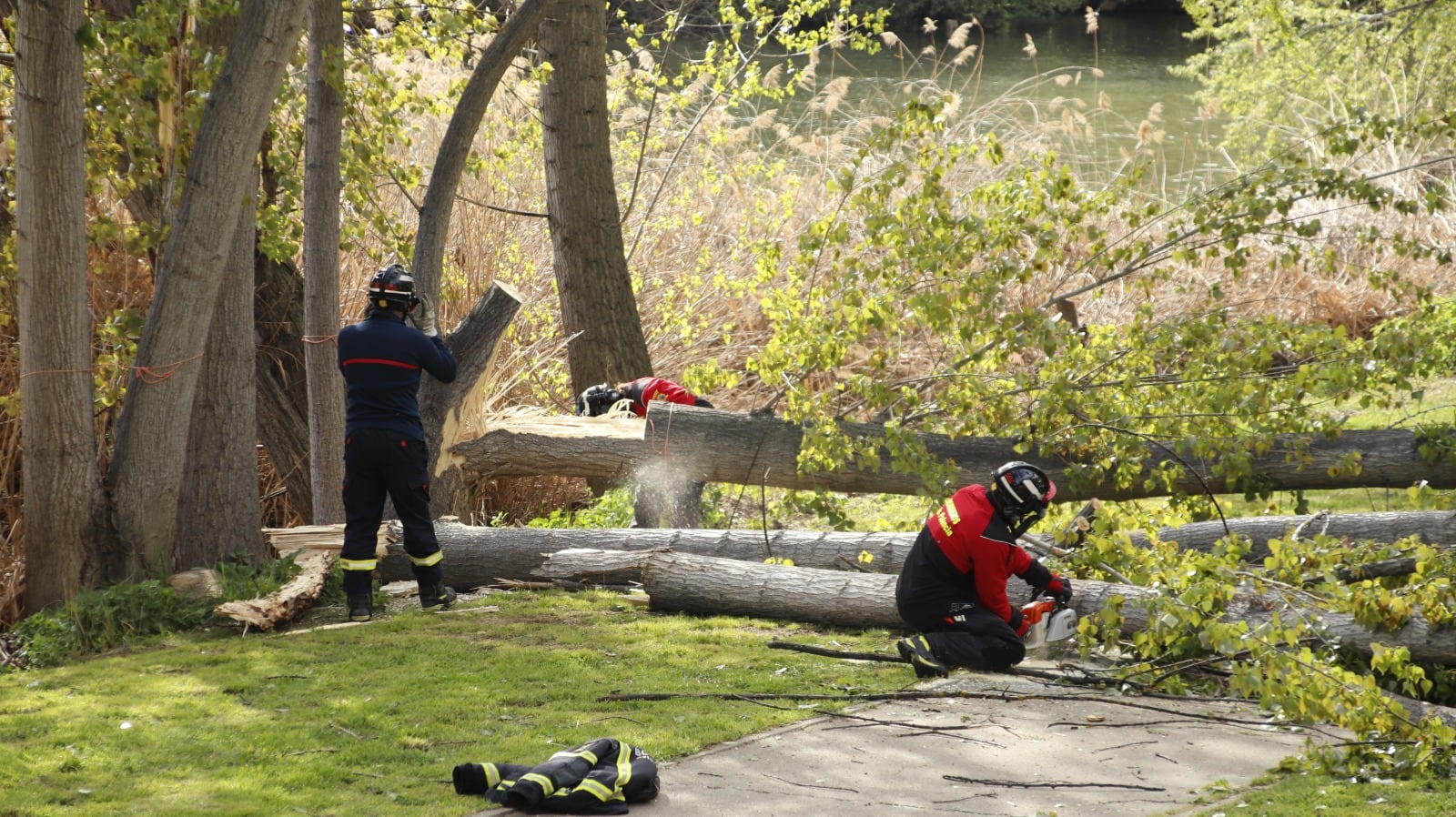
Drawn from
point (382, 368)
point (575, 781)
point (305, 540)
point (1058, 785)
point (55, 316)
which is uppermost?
point (55, 316)

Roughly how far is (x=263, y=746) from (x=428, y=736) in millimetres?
672

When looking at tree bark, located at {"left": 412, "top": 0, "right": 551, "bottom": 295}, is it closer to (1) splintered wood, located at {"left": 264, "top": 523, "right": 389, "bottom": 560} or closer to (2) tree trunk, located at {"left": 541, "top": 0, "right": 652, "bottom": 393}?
(1) splintered wood, located at {"left": 264, "top": 523, "right": 389, "bottom": 560}

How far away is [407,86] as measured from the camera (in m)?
9.85

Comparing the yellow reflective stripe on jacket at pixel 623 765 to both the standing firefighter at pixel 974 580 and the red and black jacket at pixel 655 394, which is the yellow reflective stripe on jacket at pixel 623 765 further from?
the red and black jacket at pixel 655 394

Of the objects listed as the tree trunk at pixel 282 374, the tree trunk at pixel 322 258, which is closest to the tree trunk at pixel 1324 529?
the tree trunk at pixel 322 258

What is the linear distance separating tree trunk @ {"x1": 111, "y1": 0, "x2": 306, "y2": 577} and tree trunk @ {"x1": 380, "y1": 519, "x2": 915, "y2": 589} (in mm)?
1668

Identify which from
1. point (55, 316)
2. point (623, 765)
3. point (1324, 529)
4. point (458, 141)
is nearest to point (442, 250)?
point (458, 141)

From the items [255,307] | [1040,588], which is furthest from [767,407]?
[255,307]

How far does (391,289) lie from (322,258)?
1.29 meters

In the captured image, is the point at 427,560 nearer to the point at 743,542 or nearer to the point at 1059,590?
the point at 743,542

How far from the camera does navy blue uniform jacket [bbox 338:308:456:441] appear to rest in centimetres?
813

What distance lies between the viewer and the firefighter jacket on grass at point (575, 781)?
496 cm

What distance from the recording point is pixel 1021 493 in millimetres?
6949

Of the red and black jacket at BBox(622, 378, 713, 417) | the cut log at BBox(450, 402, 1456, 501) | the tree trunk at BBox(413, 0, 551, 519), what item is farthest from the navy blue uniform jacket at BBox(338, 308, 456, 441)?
the red and black jacket at BBox(622, 378, 713, 417)
